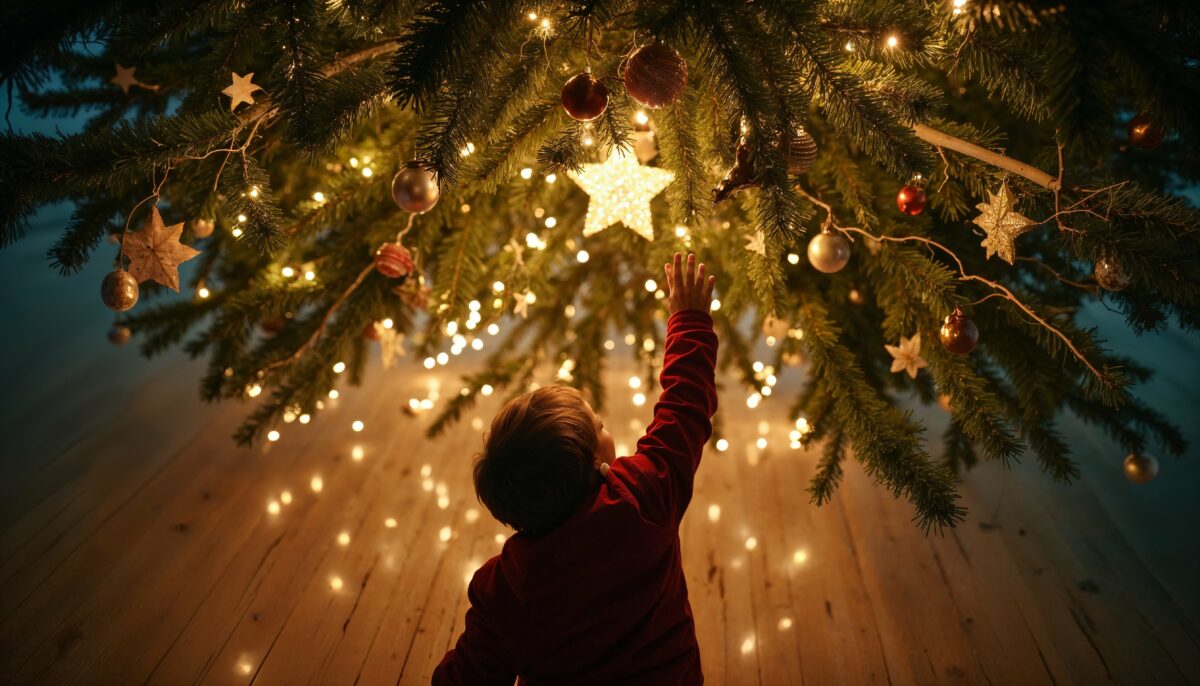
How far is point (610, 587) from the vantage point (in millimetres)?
920

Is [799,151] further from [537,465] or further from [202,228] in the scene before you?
[202,228]

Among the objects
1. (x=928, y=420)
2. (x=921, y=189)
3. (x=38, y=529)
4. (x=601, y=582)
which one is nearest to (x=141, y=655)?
(x=38, y=529)

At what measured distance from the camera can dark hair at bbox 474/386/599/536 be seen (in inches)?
36.7

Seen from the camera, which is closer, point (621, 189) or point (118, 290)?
point (118, 290)

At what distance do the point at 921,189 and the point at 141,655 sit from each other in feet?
5.06

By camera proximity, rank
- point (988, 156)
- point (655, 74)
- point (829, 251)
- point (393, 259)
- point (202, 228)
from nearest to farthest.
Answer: point (655, 74) → point (988, 156) → point (829, 251) → point (393, 259) → point (202, 228)

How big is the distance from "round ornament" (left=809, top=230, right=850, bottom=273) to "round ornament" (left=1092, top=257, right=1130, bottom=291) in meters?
0.30

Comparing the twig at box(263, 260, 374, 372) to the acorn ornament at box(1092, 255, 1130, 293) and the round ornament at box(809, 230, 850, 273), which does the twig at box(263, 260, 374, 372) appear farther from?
the acorn ornament at box(1092, 255, 1130, 293)

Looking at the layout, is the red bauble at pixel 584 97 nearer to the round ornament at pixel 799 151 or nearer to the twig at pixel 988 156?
the round ornament at pixel 799 151

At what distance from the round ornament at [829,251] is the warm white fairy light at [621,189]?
0.23 meters

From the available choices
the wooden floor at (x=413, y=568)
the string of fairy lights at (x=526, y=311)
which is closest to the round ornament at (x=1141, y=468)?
the wooden floor at (x=413, y=568)

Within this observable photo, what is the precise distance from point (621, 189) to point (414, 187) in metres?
0.33

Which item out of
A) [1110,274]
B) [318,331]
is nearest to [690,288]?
[1110,274]

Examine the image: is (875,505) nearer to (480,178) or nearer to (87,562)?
(480,178)
